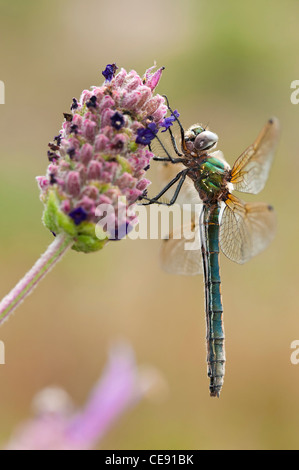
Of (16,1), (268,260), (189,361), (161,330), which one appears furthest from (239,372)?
(16,1)

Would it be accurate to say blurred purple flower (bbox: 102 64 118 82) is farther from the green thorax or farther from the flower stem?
the green thorax

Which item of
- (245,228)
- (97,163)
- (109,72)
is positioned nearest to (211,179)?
(245,228)

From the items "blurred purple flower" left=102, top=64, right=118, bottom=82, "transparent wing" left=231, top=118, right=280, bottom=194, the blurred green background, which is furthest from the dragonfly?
the blurred green background

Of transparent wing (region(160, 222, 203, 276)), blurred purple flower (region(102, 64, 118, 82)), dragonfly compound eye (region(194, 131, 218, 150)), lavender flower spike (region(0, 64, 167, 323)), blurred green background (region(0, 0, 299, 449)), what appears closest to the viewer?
lavender flower spike (region(0, 64, 167, 323))

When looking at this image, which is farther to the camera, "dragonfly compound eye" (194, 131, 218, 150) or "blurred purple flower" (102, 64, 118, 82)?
"dragonfly compound eye" (194, 131, 218, 150)

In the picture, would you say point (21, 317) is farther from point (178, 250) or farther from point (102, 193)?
point (102, 193)

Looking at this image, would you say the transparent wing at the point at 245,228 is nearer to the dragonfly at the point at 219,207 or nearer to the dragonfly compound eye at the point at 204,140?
the dragonfly at the point at 219,207

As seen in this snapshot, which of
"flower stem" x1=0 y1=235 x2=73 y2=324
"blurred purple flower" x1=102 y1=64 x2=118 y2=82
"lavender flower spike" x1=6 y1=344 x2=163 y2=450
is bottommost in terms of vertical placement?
"lavender flower spike" x1=6 y1=344 x2=163 y2=450
